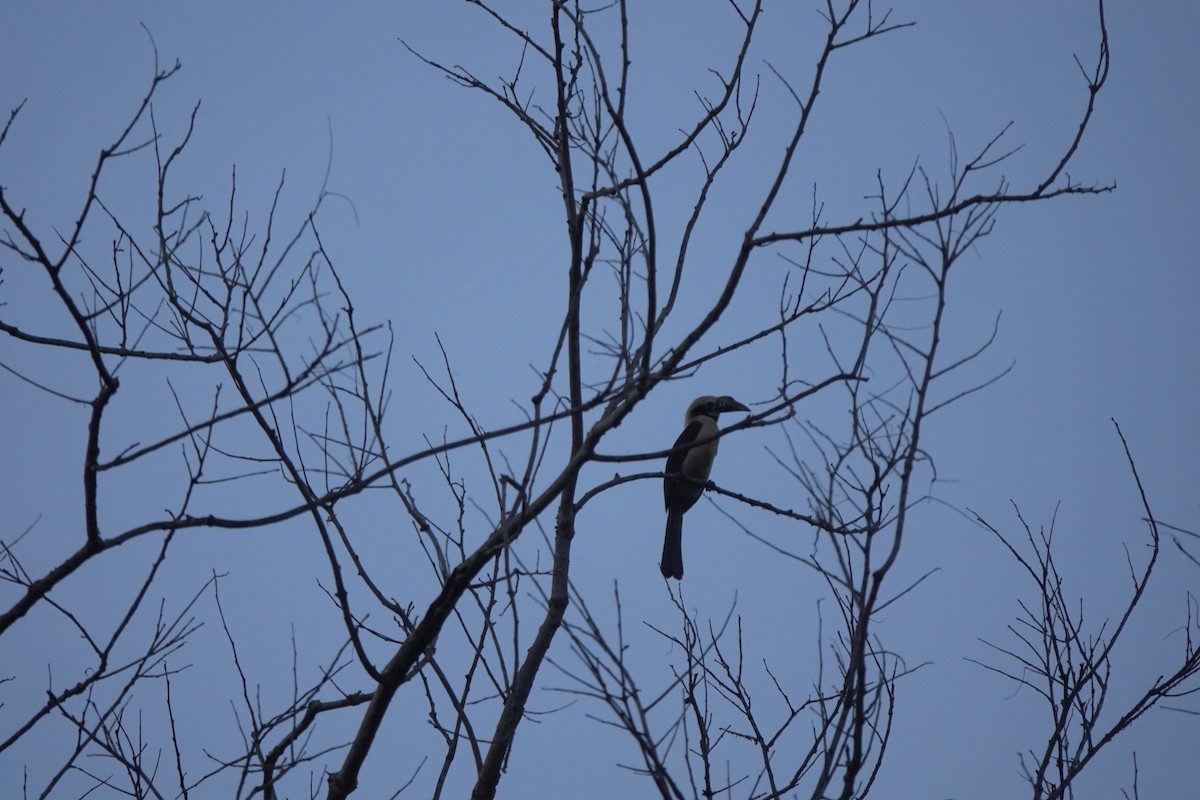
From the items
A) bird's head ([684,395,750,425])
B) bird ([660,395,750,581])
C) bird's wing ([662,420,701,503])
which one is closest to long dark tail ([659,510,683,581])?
bird ([660,395,750,581])

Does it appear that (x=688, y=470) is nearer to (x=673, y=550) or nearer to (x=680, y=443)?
(x=680, y=443)

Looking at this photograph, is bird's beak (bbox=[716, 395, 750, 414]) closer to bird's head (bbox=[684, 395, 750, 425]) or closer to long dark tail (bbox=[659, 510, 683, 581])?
bird's head (bbox=[684, 395, 750, 425])

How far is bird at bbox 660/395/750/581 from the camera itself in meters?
6.74

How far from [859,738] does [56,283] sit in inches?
78.4

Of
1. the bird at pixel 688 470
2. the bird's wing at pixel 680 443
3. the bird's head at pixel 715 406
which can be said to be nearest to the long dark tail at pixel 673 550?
the bird at pixel 688 470

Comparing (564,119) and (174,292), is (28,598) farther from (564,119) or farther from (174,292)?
(564,119)

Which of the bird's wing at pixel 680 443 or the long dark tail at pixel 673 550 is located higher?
the bird's wing at pixel 680 443

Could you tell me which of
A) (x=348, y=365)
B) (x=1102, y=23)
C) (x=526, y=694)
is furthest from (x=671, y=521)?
(x=1102, y=23)

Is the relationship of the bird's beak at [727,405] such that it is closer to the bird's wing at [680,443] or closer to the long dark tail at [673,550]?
the bird's wing at [680,443]

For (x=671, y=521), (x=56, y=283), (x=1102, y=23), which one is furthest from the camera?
(x=671, y=521)

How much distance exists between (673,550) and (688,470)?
2.32 ft

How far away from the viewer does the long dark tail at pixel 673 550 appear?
6.70m

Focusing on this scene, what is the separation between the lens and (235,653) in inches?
126

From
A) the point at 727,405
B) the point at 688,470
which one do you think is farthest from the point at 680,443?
the point at 727,405
